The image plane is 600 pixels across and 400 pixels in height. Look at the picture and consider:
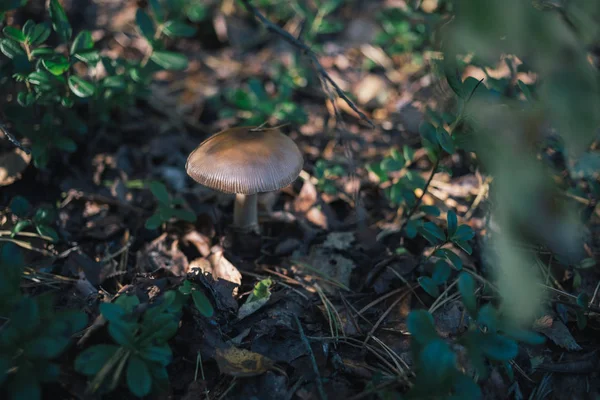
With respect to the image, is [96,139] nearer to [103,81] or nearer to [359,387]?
[103,81]

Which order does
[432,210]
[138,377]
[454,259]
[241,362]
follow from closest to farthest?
[138,377]
[241,362]
[454,259]
[432,210]

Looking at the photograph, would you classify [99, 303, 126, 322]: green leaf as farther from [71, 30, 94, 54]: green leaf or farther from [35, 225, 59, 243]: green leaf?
[71, 30, 94, 54]: green leaf

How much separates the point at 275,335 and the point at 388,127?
2.46m

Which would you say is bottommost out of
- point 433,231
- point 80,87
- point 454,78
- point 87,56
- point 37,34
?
point 433,231

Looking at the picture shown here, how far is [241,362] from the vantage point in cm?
201

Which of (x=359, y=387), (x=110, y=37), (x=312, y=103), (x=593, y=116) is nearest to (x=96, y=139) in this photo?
(x=110, y=37)

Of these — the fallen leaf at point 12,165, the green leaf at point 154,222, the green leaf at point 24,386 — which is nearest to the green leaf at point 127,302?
the green leaf at point 24,386

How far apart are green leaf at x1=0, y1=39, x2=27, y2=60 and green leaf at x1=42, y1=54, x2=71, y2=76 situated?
0.49 feet

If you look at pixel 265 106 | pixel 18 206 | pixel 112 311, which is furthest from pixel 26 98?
pixel 265 106

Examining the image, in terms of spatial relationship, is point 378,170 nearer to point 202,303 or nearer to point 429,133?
point 429,133

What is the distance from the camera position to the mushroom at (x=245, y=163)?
2236 millimetres

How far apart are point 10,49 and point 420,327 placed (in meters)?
2.57

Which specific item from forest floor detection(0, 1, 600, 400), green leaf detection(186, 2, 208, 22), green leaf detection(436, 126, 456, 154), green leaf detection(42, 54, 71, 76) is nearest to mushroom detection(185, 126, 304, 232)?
forest floor detection(0, 1, 600, 400)

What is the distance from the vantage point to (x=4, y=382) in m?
1.60
